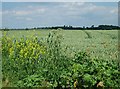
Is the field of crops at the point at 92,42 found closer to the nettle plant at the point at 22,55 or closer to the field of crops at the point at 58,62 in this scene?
the field of crops at the point at 58,62

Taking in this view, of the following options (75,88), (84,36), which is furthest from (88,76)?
(84,36)

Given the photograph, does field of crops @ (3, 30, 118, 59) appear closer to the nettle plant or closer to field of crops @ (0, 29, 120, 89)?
field of crops @ (0, 29, 120, 89)

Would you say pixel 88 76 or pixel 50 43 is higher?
pixel 50 43

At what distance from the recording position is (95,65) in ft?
27.2

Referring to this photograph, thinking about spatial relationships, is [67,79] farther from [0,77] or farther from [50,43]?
[0,77]

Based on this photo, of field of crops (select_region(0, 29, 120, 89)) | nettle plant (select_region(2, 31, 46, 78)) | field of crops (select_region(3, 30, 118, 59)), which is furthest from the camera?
field of crops (select_region(3, 30, 118, 59))

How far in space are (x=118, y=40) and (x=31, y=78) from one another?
3491 millimetres

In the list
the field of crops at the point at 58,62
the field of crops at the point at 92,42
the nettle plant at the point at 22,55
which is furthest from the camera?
the field of crops at the point at 92,42

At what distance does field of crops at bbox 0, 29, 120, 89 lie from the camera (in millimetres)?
8023

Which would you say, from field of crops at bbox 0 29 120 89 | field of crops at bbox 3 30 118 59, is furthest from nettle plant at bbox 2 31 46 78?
field of crops at bbox 3 30 118 59

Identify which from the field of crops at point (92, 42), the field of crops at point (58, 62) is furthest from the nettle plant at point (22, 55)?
the field of crops at point (92, 42)

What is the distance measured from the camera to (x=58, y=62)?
28.4 ft

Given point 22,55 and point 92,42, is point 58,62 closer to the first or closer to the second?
point 22,55

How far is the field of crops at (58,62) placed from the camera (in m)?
8.02
